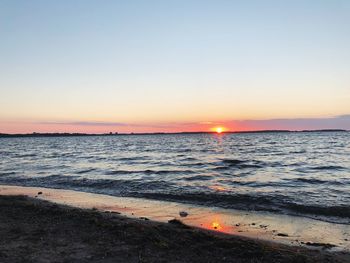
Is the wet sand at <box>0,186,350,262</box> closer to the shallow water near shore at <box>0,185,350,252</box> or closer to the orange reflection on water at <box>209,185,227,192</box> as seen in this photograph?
the shallow water near shore at <box>0,185,350,252</box>

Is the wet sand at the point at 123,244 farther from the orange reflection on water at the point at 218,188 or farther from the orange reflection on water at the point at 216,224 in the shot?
the orange reflection on water at the point at 218,188

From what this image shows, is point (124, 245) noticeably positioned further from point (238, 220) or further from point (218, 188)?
point (218, 188)

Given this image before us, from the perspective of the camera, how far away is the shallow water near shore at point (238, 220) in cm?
914

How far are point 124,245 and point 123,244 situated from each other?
0.08m

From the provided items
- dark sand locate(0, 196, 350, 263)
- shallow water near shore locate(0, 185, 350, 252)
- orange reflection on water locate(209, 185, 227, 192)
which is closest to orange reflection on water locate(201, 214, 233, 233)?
shallow water near shore locate(0, 185, 350, 252)

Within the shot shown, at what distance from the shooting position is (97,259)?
271 inches

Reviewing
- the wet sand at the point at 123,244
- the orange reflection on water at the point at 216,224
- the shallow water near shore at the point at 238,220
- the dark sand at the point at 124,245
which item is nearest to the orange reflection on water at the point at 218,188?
the shallow water near shore at the point at 238,220

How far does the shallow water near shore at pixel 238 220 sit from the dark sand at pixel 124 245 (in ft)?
3.34

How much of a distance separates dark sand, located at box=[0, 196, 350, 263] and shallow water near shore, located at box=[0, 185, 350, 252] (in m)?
1.02

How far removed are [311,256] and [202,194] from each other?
8516 millimetres

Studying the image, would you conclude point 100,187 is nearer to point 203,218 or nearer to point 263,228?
point 203,218

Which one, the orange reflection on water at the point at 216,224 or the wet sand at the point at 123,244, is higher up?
the wet sand at the point at 123,244

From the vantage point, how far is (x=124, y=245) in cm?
777

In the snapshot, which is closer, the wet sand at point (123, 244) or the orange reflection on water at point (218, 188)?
the wet sand at point (123, 244)
